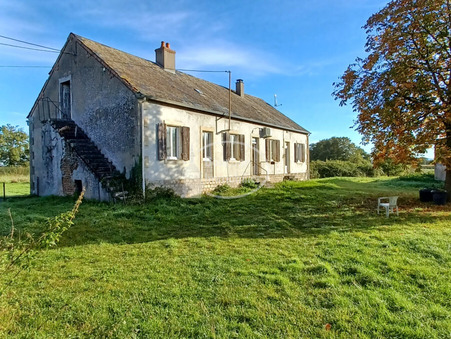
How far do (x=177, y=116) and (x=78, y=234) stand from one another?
20.4ft

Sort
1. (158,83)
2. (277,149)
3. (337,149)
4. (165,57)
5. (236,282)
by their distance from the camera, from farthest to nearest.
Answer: (337,149)
(277,149)
(165,57)
(158,83)
(236,282)

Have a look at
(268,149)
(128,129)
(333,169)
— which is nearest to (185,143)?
(128,129)

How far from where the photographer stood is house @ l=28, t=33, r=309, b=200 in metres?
10.2

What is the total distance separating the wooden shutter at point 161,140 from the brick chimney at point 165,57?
5628mm

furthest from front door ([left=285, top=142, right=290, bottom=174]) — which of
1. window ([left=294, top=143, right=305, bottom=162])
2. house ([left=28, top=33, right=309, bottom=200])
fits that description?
house ([left=28, top=33, right=309, bottom=200])

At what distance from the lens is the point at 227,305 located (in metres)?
3.07

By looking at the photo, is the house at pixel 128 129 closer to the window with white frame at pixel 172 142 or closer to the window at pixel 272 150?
the window with white frame at pixel 172 142

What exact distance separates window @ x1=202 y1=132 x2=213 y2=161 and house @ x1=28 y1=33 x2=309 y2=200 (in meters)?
0.04

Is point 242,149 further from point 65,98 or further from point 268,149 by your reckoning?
point 65,98

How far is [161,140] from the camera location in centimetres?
1042

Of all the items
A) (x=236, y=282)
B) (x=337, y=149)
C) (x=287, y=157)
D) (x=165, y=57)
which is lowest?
(x=236, y=282)

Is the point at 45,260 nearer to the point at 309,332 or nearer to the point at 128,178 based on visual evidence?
the point at 309,332

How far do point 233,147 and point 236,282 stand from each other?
421 inches

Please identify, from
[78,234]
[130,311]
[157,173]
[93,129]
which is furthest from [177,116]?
[130,311]
